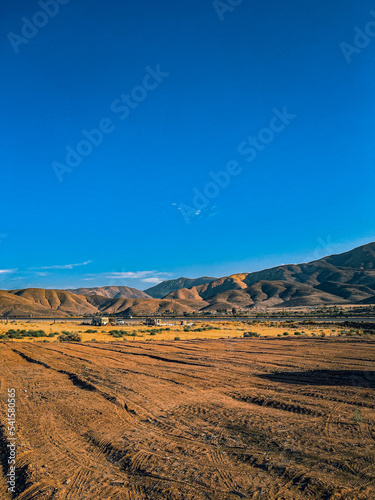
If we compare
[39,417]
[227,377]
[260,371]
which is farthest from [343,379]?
[39,417]

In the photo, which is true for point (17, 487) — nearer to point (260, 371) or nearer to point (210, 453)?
point (210, 453)

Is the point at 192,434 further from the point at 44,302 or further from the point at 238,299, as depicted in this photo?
the point at 44,302

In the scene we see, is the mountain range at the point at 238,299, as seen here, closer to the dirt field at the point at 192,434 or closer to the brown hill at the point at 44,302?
the brown hill at the point at 44,302

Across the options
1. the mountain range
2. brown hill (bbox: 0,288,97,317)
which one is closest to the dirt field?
the mountain range

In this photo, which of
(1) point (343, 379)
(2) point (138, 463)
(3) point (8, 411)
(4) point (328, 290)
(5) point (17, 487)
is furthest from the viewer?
(4) point (328, 290)

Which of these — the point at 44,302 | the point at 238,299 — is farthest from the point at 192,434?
the point at 44,302

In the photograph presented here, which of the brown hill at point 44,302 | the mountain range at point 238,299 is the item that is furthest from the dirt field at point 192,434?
the brown hill at point 44,302

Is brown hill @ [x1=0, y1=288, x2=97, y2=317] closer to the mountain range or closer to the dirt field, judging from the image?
the mountain range

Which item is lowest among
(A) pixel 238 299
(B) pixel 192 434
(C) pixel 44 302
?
(B) pixel 192 434
